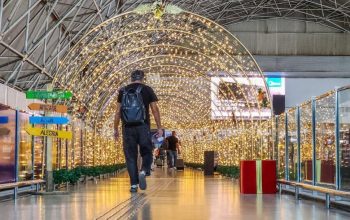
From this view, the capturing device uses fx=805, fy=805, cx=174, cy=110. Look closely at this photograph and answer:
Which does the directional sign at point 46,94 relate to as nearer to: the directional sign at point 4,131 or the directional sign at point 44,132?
the directional sign at point 44,132

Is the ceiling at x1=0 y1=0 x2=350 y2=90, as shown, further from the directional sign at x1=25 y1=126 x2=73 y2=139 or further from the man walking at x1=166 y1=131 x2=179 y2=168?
the man walking at x1=166 y1=131 x2=179 y2=168

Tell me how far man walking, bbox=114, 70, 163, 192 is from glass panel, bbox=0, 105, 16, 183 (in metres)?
2.33

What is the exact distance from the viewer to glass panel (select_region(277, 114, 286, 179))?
16.3m

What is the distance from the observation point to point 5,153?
1430cm

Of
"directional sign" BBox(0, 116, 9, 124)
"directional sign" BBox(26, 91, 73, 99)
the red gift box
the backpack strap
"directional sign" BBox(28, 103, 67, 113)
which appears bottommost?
the red gift box

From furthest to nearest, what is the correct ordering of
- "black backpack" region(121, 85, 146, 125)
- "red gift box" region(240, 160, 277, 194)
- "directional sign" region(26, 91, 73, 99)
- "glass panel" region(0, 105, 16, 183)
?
"red gift box" region(240, 160, 277, 194), "directional sign" region(26, 91, 73, 99), "glass panel" region(0, 105, 16, 183), "black backpack" region(121, 85, 146, 125)

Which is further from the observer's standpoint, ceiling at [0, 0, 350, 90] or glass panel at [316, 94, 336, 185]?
ceiling at [0, 0, 350, 90]

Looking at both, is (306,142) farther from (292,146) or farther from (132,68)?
(132,68)

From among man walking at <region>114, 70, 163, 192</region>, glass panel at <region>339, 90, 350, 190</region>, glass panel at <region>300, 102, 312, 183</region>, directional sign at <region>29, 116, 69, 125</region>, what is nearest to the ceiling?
directional sign at <region>29, 116, 69, 125</region>

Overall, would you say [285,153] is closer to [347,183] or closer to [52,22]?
[347,183]

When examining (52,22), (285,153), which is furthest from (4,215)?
(52,22)

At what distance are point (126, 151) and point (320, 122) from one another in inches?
121

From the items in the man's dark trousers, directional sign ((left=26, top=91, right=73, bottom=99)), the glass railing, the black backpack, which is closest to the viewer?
the glass railing

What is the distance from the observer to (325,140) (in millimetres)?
12109
